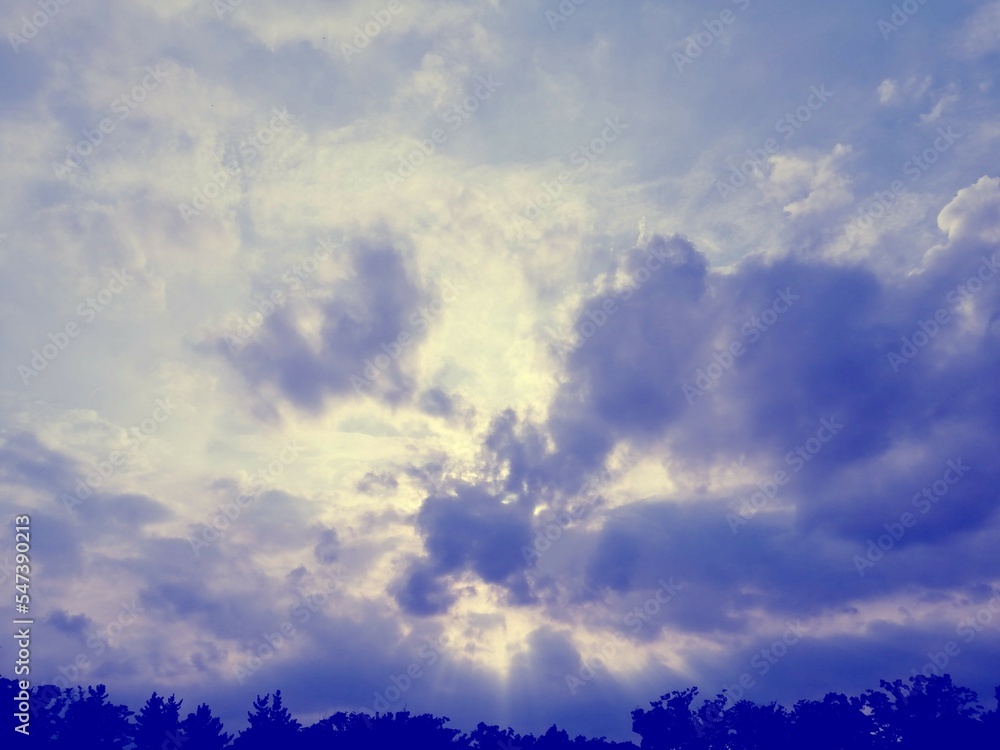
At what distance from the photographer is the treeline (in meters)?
70.5

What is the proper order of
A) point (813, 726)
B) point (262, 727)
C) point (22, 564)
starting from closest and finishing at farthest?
point (22, 564) < point (262, 727) < point (813, 726)

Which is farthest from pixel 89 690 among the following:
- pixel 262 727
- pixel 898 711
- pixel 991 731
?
pixel 991 731

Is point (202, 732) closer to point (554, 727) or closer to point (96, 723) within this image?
point (96, 723)

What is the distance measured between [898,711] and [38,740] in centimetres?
10041

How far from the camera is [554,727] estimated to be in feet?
305

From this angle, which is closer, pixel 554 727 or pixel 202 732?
pixel 202 732

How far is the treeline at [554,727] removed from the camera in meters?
70.5

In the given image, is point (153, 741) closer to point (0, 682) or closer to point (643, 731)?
point (0, 682)

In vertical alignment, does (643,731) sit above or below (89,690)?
below

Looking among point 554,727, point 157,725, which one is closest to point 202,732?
point 157,725

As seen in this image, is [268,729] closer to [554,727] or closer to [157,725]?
[157,725]

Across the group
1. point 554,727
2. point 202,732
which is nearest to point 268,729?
point 202,732

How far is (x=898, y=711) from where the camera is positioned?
8056 cm

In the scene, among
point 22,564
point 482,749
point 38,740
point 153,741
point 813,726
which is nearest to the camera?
point 22,564
